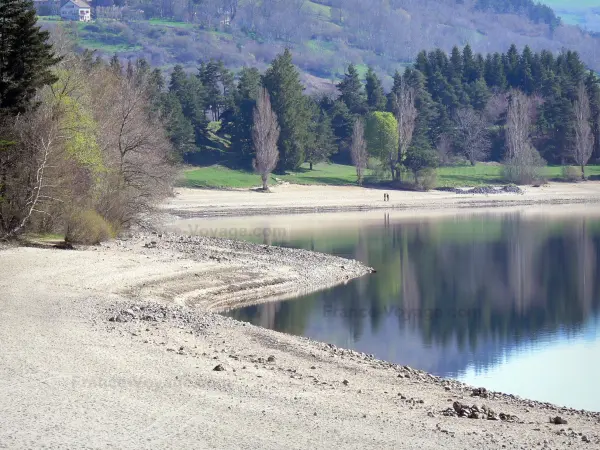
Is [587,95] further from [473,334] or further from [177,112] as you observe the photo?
[473,334]

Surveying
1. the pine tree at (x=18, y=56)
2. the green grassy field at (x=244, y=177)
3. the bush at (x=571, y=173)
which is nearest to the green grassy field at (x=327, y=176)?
the green grassy field at (x=244, y=177)

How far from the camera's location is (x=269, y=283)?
3028cm

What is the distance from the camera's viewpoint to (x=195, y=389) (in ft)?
46.2

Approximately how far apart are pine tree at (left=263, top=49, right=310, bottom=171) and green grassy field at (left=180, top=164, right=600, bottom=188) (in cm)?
165

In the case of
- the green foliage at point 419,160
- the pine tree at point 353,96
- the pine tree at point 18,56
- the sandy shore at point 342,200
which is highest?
the pine tree at point 353,96

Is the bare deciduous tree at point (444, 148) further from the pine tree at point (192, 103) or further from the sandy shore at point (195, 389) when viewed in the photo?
the sandy shore at point (195, 389)

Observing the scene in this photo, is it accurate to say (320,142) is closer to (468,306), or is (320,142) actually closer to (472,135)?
(472,135)

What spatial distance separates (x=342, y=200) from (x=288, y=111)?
14.2 metres

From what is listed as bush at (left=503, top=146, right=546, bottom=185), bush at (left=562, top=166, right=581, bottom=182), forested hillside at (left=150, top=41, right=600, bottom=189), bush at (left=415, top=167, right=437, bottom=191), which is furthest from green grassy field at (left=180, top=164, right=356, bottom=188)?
bush at (left=562, top=166, right=581, bottom=182)

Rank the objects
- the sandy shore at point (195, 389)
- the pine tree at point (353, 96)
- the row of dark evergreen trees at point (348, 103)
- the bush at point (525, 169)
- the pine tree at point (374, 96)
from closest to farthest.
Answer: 1. the sandy shore at point (195, 389)
2. the row of dark evergreen trees at point (348, 103)
3. the bush at point (525, 169)
4. the pine tree at point (353, 96)
5. the pine tree at point (374, 96)

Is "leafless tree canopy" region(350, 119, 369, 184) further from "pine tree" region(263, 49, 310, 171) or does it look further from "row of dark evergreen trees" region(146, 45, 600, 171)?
"pine tree" region(263, 49, 310, 171)

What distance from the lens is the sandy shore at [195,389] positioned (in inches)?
470

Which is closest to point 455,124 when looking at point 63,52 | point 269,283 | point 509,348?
point 63,52

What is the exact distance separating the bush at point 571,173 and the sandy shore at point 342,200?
3534 mm
